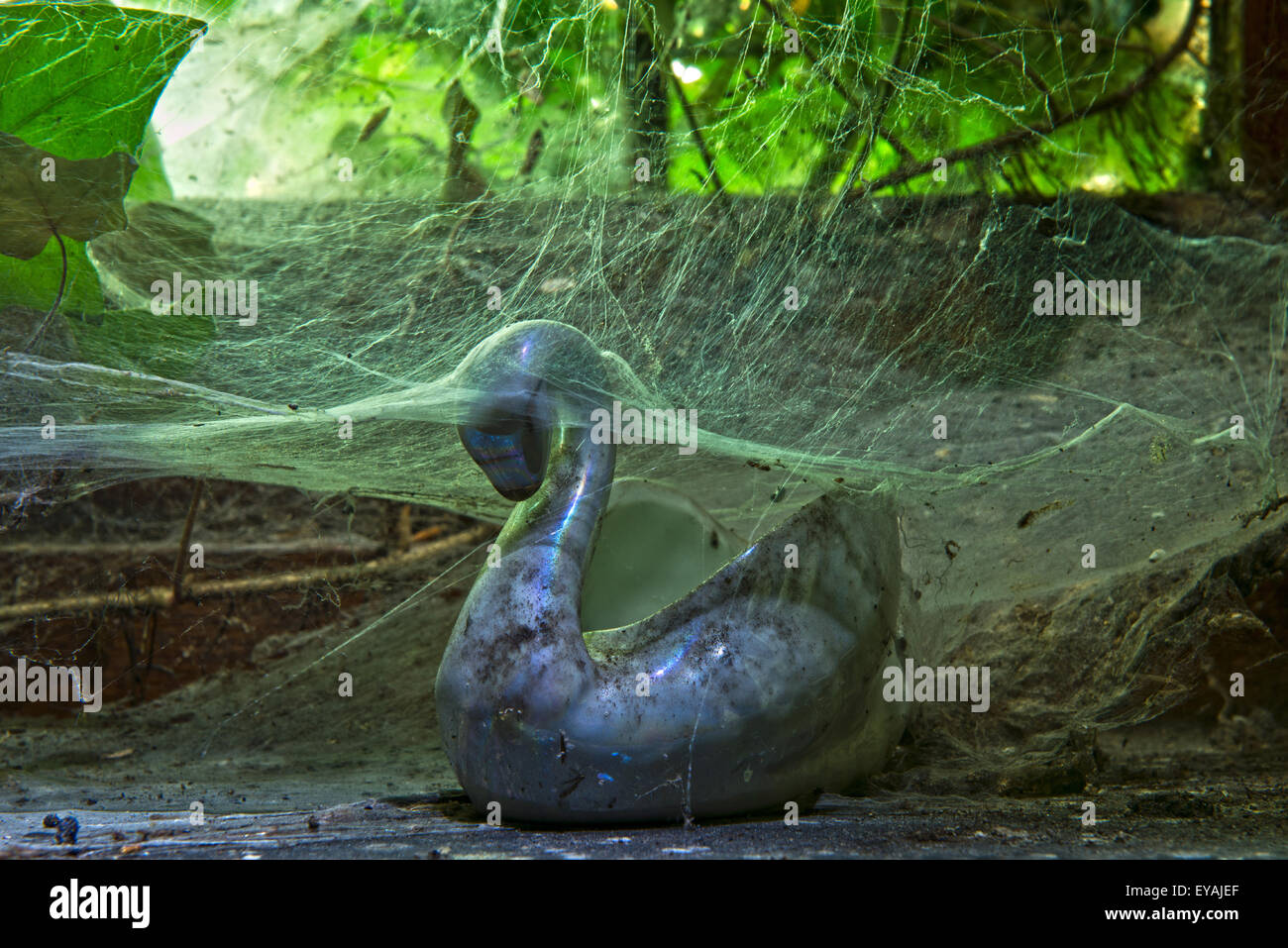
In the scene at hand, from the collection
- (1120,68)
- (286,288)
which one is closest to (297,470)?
(286,288)

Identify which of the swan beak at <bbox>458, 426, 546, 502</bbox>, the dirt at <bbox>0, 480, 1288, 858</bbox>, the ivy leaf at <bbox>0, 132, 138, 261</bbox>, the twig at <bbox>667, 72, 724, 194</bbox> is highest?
the twig at <bbox>667, 72, 724, 194</bbox>

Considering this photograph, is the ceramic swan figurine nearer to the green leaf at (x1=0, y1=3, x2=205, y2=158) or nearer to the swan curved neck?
the swan curved neck

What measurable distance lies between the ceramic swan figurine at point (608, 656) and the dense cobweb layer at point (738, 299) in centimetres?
13

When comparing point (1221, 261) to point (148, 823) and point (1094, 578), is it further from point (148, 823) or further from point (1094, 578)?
point (148, 823)

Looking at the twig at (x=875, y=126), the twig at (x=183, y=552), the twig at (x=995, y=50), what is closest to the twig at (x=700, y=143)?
the twig at (x=875, y=126)

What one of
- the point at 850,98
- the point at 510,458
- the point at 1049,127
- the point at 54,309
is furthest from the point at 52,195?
the point at 1049,127

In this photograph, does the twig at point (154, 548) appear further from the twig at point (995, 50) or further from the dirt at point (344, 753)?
the twig at point (995, 50)

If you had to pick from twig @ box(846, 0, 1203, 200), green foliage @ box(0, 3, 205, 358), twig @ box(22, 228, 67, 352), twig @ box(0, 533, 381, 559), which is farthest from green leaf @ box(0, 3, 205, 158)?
Result: twig @ box(846, 0, 1203, 200)

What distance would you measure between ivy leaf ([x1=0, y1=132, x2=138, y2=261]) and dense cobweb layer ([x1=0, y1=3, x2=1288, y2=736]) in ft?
0.49

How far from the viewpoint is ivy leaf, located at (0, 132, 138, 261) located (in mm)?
1876

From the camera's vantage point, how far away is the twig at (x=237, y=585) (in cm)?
249

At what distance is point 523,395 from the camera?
1.53 metres

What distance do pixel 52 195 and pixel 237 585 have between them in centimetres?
122
